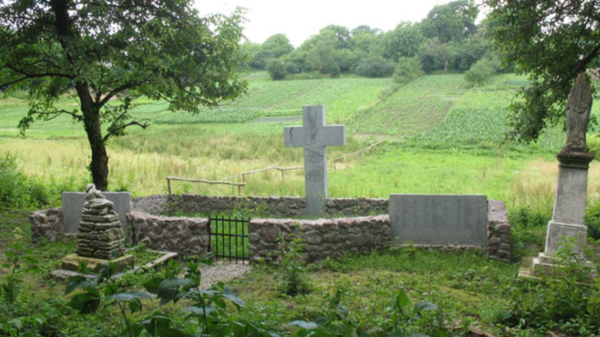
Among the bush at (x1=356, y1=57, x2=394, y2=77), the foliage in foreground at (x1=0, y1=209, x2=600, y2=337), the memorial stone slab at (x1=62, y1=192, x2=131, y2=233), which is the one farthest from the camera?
the bush at (x1=356, y1=57, x2=394, y2=77)

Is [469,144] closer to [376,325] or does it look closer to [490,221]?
[490,221]

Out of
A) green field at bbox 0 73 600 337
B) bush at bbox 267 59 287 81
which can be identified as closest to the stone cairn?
green field at bbox 0 73 600 337

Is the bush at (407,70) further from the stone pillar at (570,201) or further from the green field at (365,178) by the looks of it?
the stone pillar at (570,201)

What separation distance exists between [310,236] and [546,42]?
300 inches

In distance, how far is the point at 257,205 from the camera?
12891mm

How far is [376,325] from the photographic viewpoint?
504cm

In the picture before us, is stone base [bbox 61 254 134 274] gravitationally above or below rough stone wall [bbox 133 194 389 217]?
below

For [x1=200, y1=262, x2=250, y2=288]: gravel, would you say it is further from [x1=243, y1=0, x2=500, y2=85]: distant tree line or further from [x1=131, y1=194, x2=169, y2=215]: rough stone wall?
[x1=243, y1=0, x2=500, y2=85]: distant tree line

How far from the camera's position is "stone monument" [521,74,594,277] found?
299 inches

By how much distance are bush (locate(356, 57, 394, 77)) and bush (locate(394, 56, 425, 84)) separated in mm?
4122

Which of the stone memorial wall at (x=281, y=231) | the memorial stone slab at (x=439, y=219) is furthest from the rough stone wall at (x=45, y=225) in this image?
the memorial stone slab at (x=439, y=219)

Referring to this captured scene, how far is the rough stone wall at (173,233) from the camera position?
10039 mm

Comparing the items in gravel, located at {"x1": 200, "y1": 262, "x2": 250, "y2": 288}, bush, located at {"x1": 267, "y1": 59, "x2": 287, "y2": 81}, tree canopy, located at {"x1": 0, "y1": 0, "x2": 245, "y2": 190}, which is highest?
bush, located at {"x1": 267, "y1": 59, "x2": 287, "y2": 81}

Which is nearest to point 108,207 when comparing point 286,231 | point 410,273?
point 286,231
